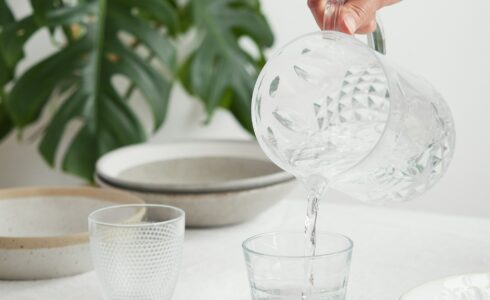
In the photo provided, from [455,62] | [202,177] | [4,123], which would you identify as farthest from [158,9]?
[455,62]

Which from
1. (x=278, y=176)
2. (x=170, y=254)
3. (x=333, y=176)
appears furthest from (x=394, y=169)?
(x=278, y=176)

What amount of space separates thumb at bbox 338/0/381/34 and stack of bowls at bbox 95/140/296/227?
36 centimetres

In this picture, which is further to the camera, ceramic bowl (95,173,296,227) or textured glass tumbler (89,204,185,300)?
ceramic bowl (95,173,296,227)

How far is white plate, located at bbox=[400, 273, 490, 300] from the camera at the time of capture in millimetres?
859

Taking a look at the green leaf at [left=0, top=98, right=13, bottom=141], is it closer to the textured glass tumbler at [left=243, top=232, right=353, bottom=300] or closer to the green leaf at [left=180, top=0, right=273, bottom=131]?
the green leaf at [left=180, top=0, right=273, bottom=131]

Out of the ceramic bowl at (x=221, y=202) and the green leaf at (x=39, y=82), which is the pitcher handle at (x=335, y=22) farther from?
the green leaf at (x=39, y=82)

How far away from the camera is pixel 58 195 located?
1.29 meters

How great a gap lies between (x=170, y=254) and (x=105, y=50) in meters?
0.88

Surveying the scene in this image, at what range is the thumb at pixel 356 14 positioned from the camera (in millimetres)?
961

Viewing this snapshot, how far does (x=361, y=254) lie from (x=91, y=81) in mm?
773

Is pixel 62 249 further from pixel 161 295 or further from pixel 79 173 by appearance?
pixel 79 173

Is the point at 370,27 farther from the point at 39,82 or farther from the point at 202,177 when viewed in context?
the point at 39,82

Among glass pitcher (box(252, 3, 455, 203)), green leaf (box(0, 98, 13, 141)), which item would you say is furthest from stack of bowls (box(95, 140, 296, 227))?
green leaf (box(0, 98, 13, 141))

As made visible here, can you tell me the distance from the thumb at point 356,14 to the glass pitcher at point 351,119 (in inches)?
0.7
